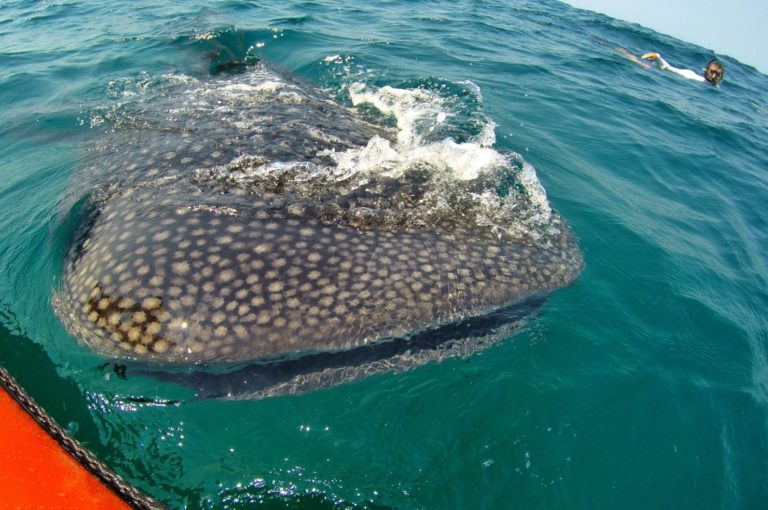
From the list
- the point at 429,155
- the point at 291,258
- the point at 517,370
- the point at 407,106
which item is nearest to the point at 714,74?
the point at 407,106

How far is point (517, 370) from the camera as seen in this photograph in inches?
141

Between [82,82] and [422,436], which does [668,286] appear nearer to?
[422,436]

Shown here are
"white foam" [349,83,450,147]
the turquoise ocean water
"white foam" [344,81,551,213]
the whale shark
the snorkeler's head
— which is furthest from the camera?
the snorkeler's head

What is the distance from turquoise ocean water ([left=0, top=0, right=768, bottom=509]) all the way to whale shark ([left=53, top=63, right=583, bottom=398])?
0.83 ft

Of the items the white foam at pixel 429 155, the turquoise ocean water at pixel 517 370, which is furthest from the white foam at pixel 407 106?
the turquoise ocean water at pixel 517 370

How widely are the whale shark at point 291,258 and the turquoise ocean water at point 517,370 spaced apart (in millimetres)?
254

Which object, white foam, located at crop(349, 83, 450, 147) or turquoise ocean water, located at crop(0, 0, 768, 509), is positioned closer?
turquoise ocean water, located at crop(0, 0, 768, 509)

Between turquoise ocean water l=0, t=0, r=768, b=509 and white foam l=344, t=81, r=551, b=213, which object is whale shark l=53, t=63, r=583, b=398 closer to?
white foam l=344, t=81, r=551, b=213

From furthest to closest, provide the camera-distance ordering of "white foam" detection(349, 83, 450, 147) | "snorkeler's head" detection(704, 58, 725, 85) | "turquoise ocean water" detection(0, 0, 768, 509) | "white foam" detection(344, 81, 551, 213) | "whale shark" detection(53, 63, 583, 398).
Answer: "snorkeler's head" detection(704, 58, 725, 85)
"white foam" detection(349, 83, 450, 147)
"white foam" detection(344, 81, 551, 213)
"whale shark" detection(53, 63, 583, 398)
"turquoise ocean water" detection(0, 0, 768, 509)

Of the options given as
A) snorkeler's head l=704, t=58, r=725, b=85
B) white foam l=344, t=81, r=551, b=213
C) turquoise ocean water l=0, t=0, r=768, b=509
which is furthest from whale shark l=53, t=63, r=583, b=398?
snorkeler's head l=704, t=58, r=725, b=85

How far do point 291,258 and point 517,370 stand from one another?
1.82m

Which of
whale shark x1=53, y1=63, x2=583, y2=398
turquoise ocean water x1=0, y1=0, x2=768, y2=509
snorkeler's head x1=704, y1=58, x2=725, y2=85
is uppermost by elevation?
snorkeler's head x1=704, y1=58, x2=725, y2=85

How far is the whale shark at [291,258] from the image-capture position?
120 inches

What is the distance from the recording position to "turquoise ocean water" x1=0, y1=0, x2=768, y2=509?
2938 millimetres
